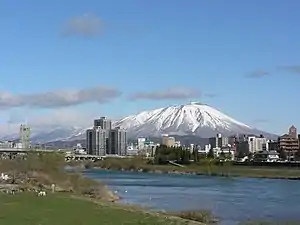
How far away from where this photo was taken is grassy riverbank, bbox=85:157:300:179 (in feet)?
421

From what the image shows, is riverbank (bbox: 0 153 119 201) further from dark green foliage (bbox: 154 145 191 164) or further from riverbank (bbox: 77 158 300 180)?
dark green foliage (bbox: 154 145 191 164)

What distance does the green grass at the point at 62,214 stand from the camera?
24.0m

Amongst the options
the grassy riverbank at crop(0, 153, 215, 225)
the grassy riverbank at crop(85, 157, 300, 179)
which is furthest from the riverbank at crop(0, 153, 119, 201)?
the grassy riverbank at crop(85, 157, 300, 179)

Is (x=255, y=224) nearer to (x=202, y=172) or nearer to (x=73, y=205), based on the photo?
(x=73, y=205)

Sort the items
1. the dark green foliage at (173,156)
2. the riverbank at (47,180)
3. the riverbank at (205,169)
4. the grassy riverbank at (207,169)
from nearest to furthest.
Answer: the riverbank at (47,180)
the riverbank at (205,169)
the grassy riverbank at (207,169)
the dark green foliage at (173,156)

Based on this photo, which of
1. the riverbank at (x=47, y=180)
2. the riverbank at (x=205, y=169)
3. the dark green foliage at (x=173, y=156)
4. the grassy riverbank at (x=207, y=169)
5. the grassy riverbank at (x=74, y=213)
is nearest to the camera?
the grassy riverbank at (x=74, y=213)

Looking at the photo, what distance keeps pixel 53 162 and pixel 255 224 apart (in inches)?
1916

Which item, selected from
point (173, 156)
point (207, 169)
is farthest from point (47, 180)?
point (173, 156)

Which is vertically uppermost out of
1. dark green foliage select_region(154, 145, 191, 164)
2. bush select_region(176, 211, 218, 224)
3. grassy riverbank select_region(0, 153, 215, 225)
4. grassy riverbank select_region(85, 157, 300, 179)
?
dark green foliage select_region(154, 145, 191, 164)

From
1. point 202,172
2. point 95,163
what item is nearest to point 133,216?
point 202,172

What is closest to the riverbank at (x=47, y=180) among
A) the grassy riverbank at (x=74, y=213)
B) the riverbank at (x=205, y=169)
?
the grassy riverbank at (x=74, y=213)

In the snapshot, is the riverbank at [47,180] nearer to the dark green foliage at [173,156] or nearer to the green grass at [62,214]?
the green grass at [62,214]

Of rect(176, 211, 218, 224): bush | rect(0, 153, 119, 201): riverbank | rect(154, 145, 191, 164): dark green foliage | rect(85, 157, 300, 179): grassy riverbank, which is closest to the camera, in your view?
rect(176, 211, 218, 224): bush

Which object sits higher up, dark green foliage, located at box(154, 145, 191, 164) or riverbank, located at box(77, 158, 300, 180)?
Result: dark green foliage, located at box(154, 145, 191, 164)
